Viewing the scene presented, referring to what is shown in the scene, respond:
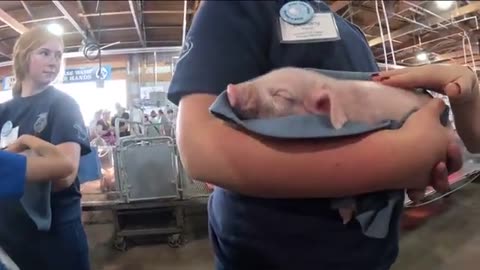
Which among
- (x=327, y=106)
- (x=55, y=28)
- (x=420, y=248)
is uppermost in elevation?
(x=55, y=28)

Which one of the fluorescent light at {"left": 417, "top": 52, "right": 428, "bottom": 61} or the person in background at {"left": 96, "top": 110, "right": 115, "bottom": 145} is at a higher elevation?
the fluorescent light at {"left": 417, "top": 52, "right": 428, "bottom": 61}

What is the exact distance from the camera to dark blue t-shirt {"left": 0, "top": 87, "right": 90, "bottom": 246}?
35.3 inches

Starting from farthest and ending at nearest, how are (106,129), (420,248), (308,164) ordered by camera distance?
1. (420,248)
2. (106,129)
3. (308,164)

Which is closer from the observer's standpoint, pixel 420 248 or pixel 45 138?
pixel 45 138

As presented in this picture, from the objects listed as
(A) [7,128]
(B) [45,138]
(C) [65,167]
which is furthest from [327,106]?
(A) [7,128]

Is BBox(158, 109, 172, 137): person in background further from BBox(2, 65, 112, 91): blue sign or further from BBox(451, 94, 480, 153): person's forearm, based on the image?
BBox(451, 94, 480, 153): person's forearm

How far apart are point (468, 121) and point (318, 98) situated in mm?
178

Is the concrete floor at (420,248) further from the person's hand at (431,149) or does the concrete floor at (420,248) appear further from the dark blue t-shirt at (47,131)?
the person's hand at (431,149)

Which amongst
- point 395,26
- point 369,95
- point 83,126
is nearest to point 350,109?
point 369,95

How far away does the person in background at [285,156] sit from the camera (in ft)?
1.11

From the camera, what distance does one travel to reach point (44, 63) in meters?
0.99

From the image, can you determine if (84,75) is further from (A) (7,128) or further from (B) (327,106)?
(B) (327,106)

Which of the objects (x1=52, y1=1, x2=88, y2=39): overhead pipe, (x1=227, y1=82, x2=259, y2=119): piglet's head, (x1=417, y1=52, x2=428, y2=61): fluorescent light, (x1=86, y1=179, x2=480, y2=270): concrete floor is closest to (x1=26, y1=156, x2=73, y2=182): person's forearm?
(x1=52, y1=1, x2=88, y2=39): overhead pipe

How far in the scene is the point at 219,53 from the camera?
0.40 metres
